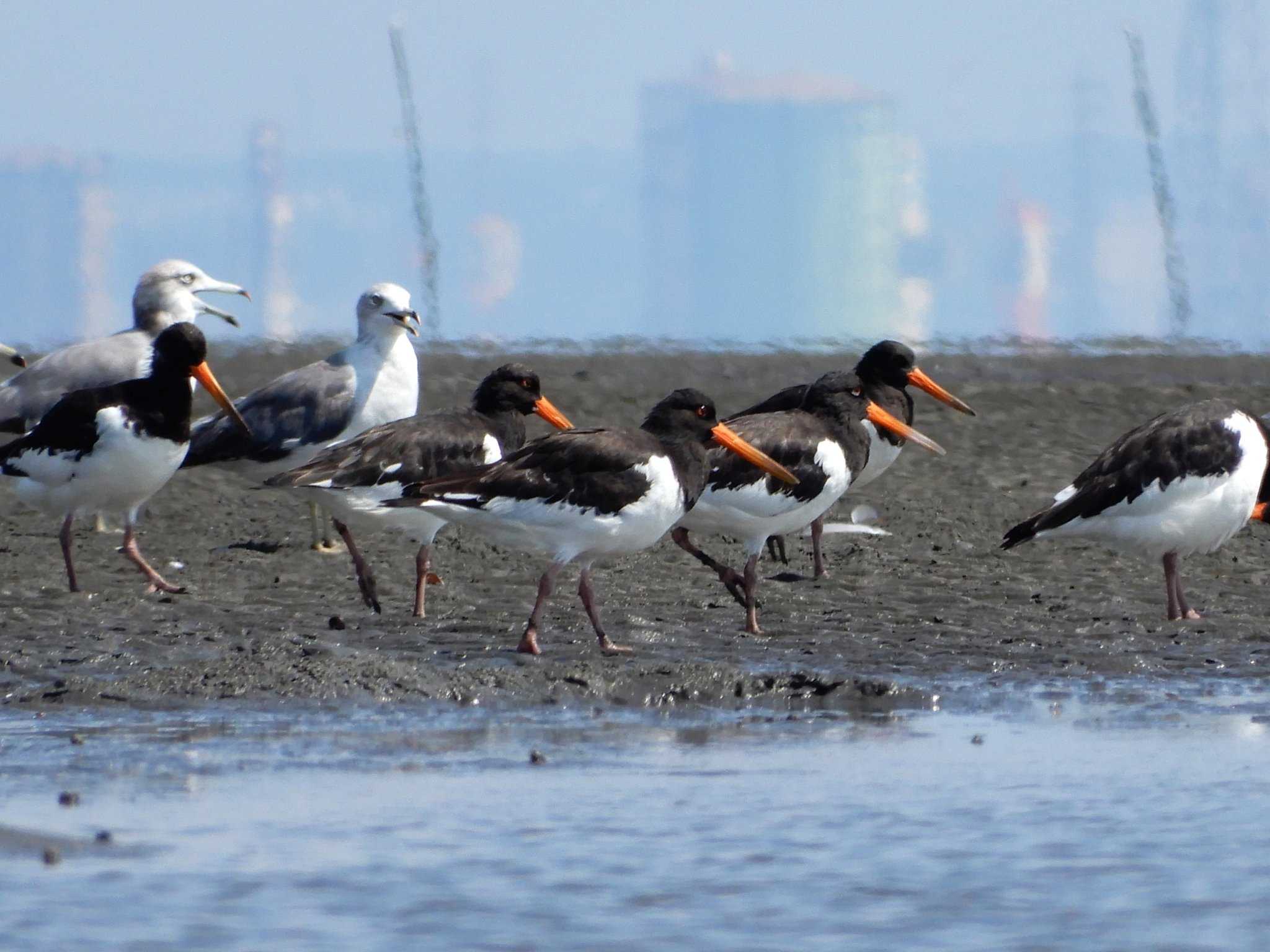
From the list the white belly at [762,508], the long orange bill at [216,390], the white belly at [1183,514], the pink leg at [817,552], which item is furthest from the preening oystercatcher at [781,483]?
the long orange bill at [216,390]

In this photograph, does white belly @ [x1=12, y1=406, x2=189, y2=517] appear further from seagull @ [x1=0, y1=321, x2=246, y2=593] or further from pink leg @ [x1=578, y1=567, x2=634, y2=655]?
pink leg @ [x1=578, y1=567, x2=634, y2=655]

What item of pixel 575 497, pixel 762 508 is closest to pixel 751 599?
pixel 762 508

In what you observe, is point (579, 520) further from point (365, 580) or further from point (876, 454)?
point (876, 454)

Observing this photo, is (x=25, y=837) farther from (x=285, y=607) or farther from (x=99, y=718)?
(x=285, y=607)

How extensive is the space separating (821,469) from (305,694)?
3353mm

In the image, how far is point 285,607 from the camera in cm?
1120

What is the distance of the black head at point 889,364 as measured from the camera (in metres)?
13.4

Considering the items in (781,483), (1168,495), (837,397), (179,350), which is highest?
(179,350)

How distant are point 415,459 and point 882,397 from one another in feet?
12.5

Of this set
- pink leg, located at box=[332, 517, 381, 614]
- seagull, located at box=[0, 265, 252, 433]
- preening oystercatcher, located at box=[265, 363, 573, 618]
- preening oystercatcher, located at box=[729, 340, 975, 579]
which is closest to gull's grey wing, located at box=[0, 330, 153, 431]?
seagull, located at box=[0, 265, 252, 433]

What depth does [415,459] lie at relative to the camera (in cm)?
1071

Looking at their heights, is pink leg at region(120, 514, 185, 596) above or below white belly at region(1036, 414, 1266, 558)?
below

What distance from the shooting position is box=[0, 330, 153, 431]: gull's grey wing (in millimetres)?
13547

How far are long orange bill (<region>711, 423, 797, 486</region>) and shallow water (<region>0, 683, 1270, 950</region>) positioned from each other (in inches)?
83.5
